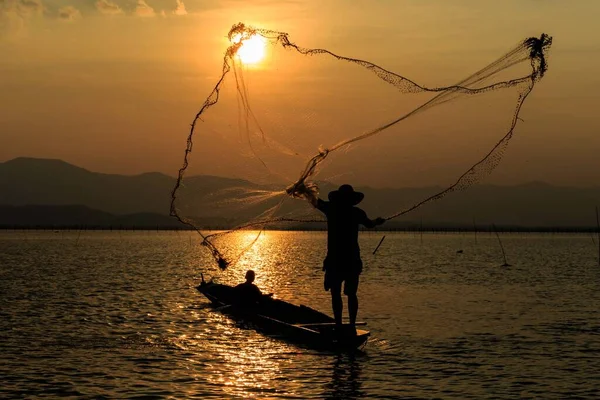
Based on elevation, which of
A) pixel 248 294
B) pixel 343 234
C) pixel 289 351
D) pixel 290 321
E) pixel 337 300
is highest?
pixel 343 234

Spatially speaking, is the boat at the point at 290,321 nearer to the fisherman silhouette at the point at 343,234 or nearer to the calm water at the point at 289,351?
the calm water at the point at 289,351

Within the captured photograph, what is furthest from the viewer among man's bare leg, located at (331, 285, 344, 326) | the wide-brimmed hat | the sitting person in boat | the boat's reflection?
the sitting person in boat

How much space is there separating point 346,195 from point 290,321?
6.93m

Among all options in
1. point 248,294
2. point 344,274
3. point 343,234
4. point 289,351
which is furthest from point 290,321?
point 343,234

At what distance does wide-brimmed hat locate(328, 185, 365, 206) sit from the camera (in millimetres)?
17547

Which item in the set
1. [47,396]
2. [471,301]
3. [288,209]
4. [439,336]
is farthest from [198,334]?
[471,301]

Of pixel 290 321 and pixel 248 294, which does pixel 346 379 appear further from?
pixel 248 294

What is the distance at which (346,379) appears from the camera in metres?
16.4

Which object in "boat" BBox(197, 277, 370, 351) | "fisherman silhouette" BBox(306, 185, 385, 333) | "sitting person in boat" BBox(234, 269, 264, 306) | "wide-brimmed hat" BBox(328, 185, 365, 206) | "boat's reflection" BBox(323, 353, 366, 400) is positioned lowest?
"boat's reflection" BBox(323, 353, 366, 400)

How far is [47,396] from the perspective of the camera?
1459 cm

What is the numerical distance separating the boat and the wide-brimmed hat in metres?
2.87

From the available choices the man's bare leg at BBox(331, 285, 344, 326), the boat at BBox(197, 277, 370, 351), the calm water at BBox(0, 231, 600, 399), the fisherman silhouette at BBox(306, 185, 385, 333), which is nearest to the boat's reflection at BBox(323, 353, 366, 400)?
the calm water at BBox(0, 231, 600, 399)

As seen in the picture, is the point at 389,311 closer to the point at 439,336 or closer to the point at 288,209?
the point at 439,336

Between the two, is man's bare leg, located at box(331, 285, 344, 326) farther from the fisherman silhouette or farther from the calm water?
the calm water
